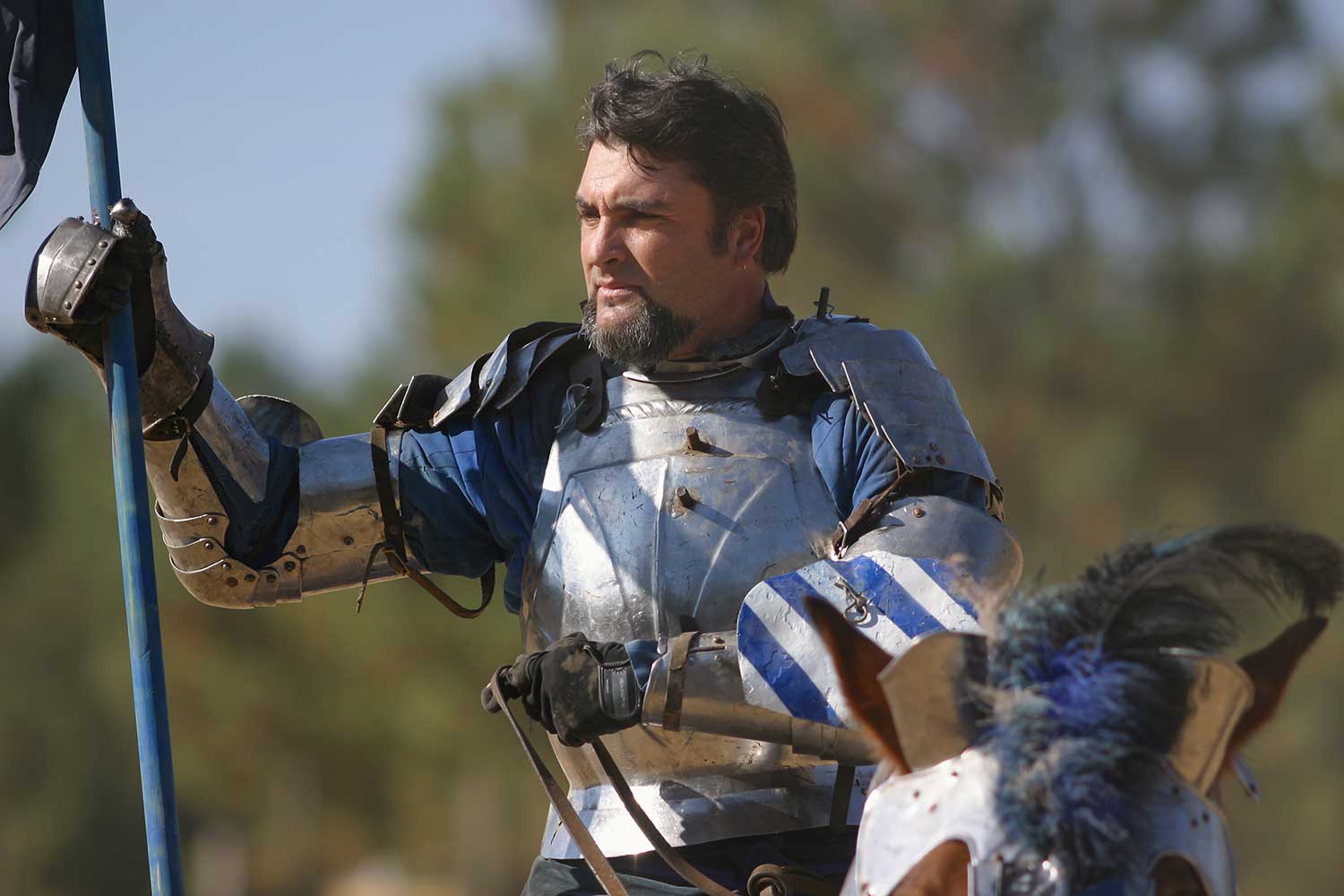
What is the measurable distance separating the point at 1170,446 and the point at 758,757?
1482 centimetres

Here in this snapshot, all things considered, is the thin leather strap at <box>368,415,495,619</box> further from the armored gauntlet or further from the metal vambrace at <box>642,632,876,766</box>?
the metal vambrace at <box>642,632,876,766</box>

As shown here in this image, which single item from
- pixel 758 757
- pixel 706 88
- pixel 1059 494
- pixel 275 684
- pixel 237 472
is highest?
pixel 706 88

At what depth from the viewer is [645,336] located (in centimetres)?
358

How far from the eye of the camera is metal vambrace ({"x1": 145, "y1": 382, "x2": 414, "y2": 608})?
3.54m

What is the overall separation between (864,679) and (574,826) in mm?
1180

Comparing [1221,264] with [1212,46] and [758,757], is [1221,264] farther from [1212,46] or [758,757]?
[758,757]

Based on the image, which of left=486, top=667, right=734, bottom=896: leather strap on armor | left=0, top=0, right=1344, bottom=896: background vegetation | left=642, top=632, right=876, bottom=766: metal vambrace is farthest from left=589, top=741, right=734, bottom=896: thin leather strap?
left=0, top=0, right=1344, bottom=896: background vegetation

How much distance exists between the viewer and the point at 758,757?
3262 millimetres

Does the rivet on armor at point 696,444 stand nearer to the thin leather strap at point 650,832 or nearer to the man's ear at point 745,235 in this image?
the man's ear at point 745,235

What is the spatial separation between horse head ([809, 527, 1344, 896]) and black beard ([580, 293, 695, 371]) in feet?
4.88

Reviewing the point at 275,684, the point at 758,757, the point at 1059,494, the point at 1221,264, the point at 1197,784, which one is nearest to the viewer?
the point at 1197,784

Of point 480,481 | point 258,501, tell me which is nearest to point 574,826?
point 480,481

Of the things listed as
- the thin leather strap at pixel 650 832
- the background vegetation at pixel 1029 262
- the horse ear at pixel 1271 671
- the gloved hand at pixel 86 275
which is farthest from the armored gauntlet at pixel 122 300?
the background vegetation at pixel 1029 262

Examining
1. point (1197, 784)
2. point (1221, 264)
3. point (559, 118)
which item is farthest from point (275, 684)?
point (1197, 784)
